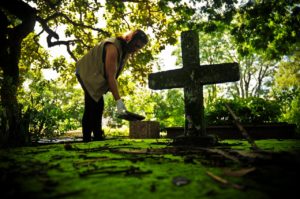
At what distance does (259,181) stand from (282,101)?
936cm

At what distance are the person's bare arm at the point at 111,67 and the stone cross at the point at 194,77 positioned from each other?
3.46ft

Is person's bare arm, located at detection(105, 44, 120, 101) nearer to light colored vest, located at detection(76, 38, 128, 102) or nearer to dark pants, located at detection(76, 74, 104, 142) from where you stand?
light colored vest, located at detection(76, 38, 128, 102)

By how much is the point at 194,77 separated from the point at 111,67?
1.30m

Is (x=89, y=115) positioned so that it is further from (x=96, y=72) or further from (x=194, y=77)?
(x=194, y=77)

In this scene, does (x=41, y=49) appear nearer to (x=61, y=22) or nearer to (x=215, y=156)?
(x=61, y=22)

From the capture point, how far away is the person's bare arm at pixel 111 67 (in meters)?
3.37

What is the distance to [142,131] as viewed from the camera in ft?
24.2

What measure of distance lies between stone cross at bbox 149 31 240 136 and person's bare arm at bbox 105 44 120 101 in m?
1.05

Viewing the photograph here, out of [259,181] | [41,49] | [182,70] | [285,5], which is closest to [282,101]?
[285,5]

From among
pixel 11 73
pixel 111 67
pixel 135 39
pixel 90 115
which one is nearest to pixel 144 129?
pixel 90 115

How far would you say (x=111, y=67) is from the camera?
343cm

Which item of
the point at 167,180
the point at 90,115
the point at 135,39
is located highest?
the point at 135,39

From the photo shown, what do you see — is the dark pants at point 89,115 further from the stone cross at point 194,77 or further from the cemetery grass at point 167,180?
the cemetery grass at point 167,180

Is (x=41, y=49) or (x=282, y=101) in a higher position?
(x=41, y=49)
